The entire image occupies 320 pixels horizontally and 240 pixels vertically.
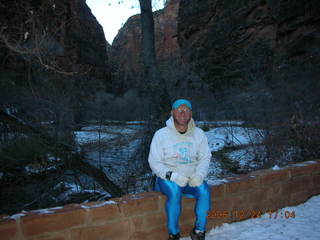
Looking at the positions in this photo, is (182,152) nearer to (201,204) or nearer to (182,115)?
(182,115)

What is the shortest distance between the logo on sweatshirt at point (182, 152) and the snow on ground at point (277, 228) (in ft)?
2.68

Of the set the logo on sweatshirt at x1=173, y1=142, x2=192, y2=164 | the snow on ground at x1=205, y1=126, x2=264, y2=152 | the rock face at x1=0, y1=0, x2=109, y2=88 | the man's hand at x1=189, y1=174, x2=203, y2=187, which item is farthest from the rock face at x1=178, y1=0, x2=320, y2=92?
the man's hand at x1=189, y1=174, x2=203, y2=187

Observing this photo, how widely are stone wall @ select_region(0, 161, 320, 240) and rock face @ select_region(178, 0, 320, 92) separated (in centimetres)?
743

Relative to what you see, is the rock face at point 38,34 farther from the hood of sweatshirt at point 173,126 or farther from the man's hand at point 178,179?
the man's hand at point 178,179

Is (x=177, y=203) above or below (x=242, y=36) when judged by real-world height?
below

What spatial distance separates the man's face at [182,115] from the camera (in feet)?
9.89

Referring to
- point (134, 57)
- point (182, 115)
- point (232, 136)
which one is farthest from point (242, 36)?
point (182, 115)

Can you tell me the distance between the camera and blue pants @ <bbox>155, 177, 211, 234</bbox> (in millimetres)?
2793

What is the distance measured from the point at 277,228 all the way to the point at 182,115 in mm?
1587

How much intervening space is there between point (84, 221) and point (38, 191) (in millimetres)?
2799

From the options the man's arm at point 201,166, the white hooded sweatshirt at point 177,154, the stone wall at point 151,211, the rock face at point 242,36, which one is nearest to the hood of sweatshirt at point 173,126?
the white hooded sweatshirt at point 177,154

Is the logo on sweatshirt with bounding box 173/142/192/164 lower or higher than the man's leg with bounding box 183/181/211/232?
higher

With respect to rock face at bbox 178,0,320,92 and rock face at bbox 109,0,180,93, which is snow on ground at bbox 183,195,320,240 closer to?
rock face at bbox 109,0,180,93

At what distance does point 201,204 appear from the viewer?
2871mm
